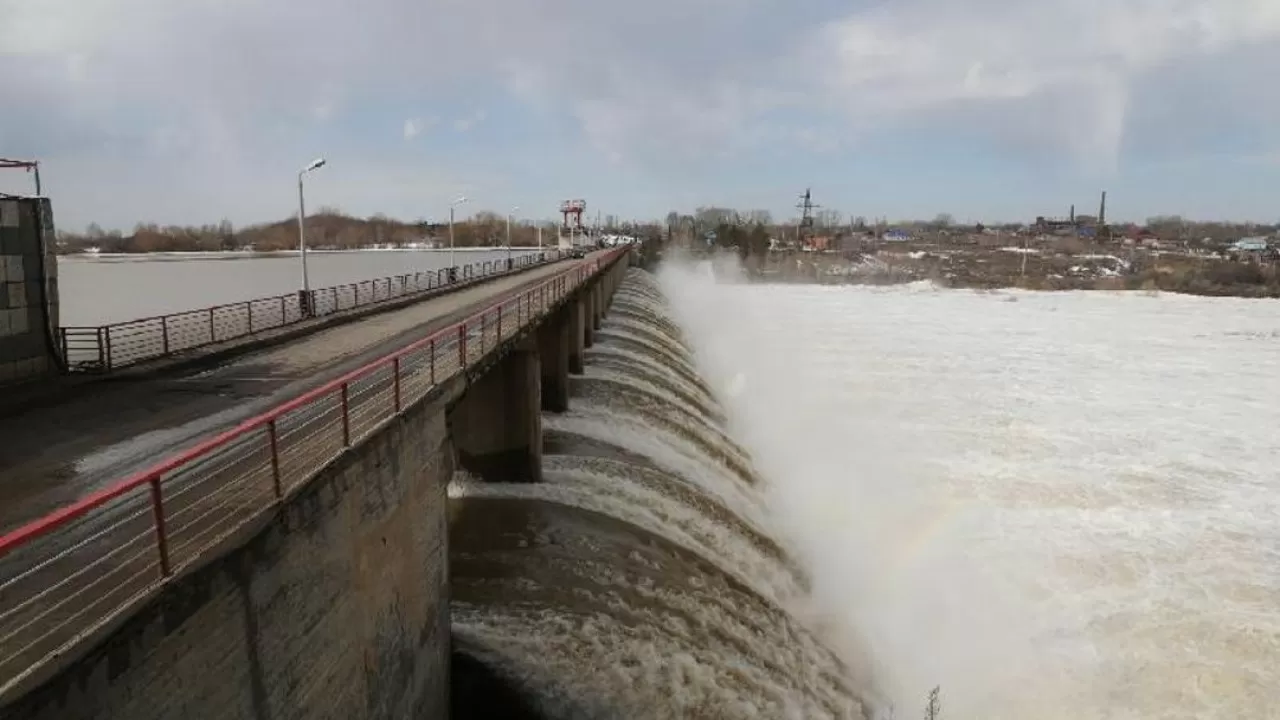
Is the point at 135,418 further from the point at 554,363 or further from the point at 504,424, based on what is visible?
the point at 554,363

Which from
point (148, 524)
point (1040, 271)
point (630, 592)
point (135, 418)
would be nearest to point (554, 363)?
point (630, 592)

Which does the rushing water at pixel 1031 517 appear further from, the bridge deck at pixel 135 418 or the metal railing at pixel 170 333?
the metal railing at pixel 170 333

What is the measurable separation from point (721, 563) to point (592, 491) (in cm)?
286

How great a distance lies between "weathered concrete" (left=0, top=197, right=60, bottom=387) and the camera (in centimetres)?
1141

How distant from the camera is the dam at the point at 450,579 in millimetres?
5238

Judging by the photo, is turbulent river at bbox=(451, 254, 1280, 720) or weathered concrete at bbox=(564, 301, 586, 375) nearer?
turbulent river at bbox=(451, 254, 1280, 720)

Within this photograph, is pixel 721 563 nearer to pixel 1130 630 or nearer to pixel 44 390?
pixel 1130 630

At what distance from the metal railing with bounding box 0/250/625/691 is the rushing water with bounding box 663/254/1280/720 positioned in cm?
976

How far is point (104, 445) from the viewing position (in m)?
9.19

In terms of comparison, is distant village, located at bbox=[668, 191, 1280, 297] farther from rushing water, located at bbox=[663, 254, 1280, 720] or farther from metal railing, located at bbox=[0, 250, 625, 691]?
metal railing, located at bbox=[0, 250, 625, 691]

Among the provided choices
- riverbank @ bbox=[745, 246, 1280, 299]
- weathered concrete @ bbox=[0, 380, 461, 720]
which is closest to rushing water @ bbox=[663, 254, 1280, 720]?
weathered concrete @ bbox=[0, 380, 461, 720]

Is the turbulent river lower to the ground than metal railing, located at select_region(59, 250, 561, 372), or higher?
lower

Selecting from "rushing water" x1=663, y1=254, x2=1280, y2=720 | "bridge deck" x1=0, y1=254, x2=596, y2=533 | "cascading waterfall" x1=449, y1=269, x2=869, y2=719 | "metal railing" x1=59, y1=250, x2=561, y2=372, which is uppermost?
"metal railing" x1=59, y1=250, x2=561, y2=372

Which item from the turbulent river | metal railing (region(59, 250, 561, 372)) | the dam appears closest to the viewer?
the dam
